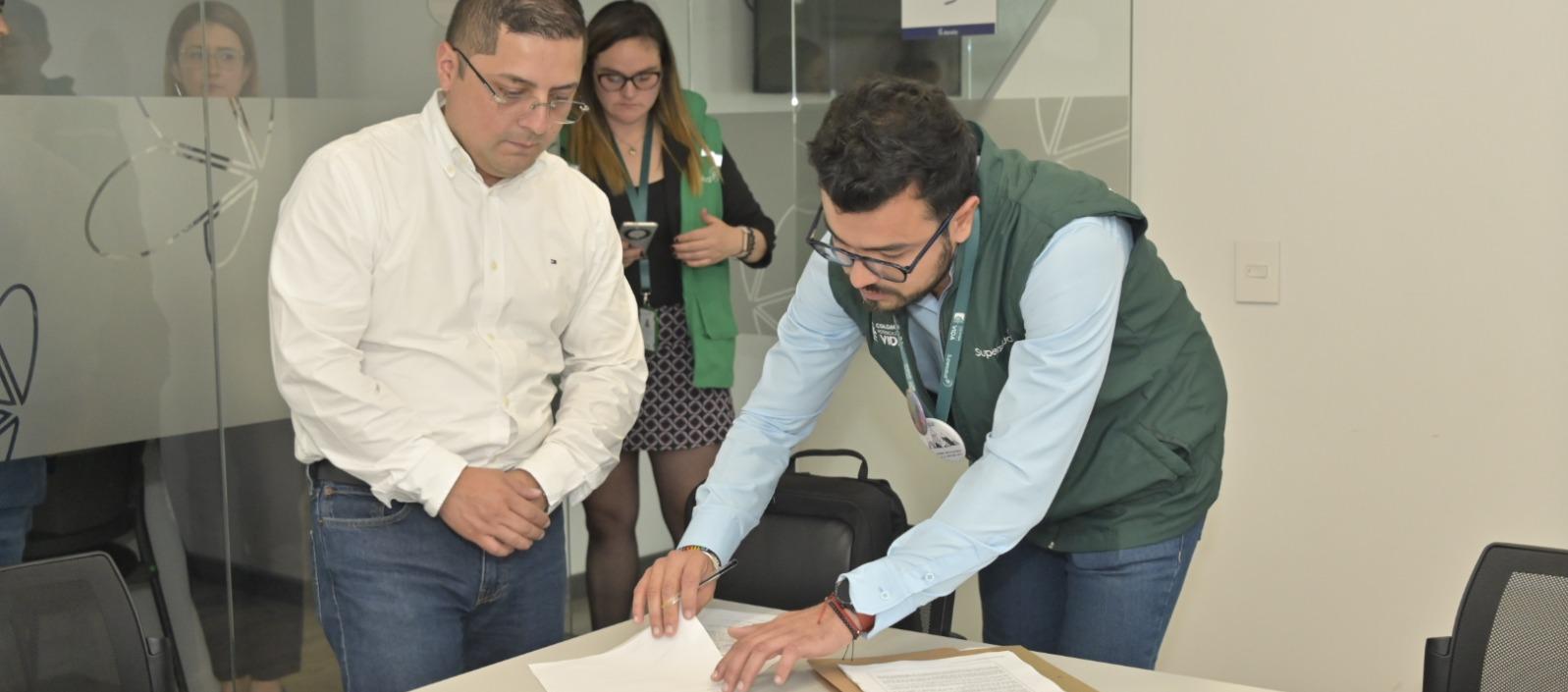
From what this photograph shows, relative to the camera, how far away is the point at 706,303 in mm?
3303

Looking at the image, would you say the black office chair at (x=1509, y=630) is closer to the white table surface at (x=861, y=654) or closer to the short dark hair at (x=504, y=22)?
the white table surface at (x=861, y=654)

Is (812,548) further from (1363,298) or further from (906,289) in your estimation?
(1363,298)

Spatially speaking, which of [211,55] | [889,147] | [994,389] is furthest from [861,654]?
[211,55]

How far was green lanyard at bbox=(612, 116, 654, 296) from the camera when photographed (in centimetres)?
323

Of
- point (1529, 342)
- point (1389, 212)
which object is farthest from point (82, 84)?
point (1529, 342)

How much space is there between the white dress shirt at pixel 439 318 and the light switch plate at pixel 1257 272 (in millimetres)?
1775

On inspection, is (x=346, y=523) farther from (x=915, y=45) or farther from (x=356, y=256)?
(x=915, y=45)

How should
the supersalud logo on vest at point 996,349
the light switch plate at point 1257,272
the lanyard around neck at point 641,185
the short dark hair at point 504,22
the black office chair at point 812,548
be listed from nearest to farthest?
the supersalud logo on vest at point 996,349, the short dark hair at point 504,22, the black office chair at point 812,548, the lanyard around neck at point 641,185, the light switch plate at point 1257,272

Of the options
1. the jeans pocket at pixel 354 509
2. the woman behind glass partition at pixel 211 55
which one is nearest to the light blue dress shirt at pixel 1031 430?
the jeans pocket at pixel 354 509

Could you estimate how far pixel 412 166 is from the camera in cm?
219

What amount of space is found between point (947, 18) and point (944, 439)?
210 cm

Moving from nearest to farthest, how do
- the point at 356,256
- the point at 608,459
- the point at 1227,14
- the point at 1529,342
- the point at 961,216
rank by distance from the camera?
the point at 961,216
the point at 356,256
the point at 608,459
the point at 1529,342
the point at 1227,14

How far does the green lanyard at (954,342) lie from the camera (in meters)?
1.88

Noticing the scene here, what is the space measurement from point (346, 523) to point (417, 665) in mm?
243
